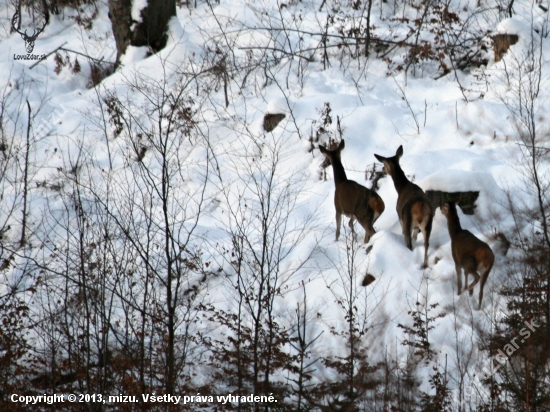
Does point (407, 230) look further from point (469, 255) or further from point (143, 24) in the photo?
point (143, 24)

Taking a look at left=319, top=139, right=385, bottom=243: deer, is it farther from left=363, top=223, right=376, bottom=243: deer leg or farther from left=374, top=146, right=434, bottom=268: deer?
left=374, top=146, right=434, bottom=268: deer

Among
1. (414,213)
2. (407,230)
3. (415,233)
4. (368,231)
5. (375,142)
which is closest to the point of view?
(414,213)

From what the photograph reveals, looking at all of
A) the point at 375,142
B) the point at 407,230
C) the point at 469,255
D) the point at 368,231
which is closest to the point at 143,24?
the point at 375,142

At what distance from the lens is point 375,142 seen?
14016 mm

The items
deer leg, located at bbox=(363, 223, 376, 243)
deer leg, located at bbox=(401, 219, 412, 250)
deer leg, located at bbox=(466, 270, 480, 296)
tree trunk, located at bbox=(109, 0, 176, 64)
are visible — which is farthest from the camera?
tree trunk, located at bbox=(109, 0, 176, 64)

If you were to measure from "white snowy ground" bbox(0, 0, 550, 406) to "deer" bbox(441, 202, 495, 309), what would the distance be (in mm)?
313

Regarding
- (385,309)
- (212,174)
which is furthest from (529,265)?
(212,174)

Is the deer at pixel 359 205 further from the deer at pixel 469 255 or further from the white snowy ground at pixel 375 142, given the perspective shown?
the deer at pixel 469 255

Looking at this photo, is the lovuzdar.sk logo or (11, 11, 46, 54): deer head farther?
(11, 11, 46, 54): deer head

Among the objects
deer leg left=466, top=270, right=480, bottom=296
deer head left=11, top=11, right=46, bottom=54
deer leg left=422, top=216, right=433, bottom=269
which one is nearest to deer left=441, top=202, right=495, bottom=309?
deer leg left=466, top=270, right=480, bottom=296

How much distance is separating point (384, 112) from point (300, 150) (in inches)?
84.6

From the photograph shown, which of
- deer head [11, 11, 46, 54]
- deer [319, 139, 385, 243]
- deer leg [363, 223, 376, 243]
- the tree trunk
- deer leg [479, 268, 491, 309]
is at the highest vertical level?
deer head [11, 11, 46, 54]

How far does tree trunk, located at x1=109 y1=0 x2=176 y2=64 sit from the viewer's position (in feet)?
58.5

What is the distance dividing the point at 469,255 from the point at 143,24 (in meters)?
12.3
